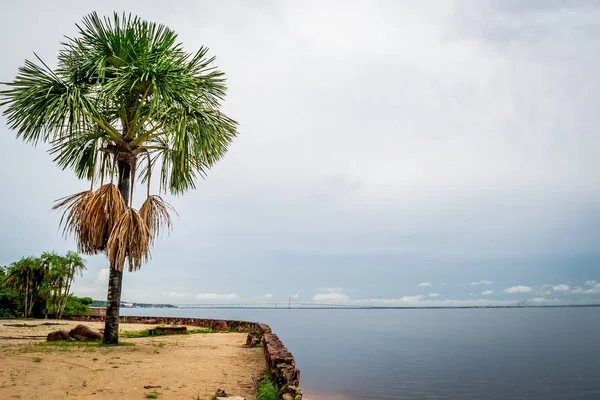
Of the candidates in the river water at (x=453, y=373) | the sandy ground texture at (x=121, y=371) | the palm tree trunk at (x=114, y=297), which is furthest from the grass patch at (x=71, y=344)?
the river water at (x=453, y=373)

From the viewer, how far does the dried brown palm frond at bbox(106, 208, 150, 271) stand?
12.0m

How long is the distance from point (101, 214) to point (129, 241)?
1095 millimetres

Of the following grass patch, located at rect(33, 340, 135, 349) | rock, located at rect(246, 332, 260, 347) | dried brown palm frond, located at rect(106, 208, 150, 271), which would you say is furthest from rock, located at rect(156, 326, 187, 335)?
dried brown palm frond, located at rect(106, 208, 150, 271)

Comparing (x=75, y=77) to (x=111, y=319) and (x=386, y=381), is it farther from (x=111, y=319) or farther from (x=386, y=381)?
(x=386, y=381)

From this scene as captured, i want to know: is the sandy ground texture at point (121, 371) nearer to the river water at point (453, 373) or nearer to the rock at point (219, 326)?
the river water at point (453, 373)

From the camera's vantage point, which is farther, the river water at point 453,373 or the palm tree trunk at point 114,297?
the river water at point 453,373

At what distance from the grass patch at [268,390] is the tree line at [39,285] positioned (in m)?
28.4

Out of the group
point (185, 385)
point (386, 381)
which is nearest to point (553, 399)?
point (386, 381)

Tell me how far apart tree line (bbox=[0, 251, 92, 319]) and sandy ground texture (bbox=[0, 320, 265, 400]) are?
20.6m

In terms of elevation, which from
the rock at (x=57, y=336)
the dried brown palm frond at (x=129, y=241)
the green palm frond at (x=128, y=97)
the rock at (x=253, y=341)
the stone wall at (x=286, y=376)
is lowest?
the rock at (x=253, y=341)

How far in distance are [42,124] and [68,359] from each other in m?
6.36

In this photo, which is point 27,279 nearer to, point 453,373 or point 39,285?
point 39,285

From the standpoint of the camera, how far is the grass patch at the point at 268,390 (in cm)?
692

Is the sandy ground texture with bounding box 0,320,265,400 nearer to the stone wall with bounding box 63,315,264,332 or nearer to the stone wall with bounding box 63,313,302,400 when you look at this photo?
the stone wall with bounding box 63,313,302,400
